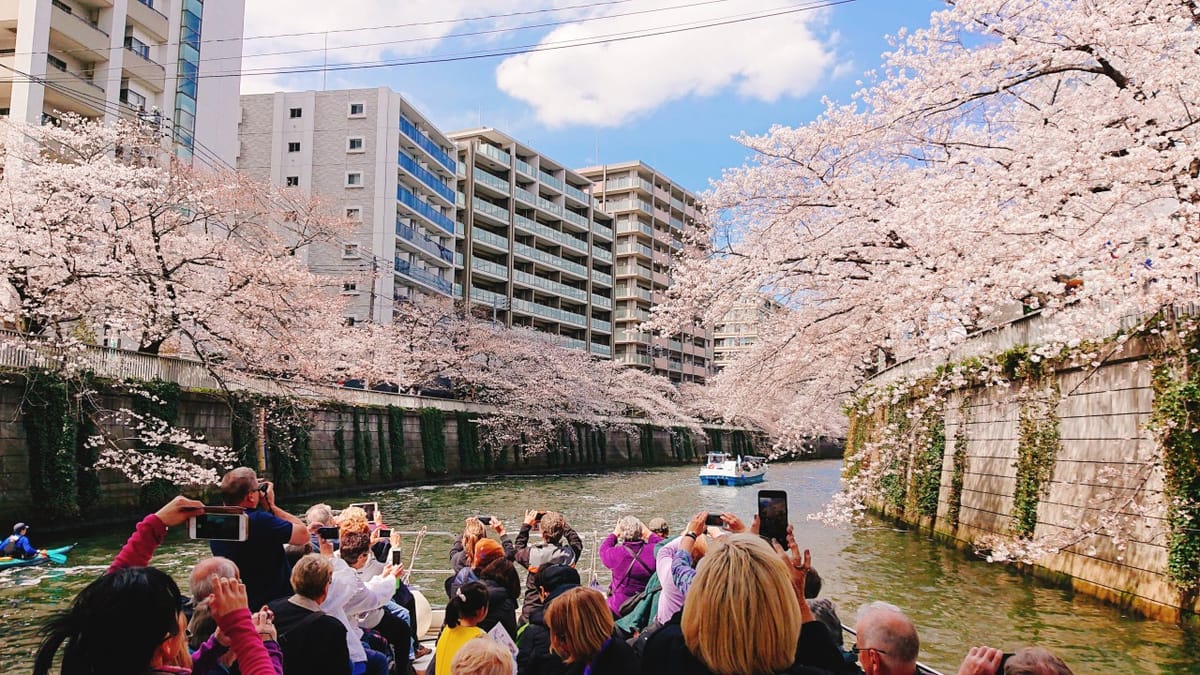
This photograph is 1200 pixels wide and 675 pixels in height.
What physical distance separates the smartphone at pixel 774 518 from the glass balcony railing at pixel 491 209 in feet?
177

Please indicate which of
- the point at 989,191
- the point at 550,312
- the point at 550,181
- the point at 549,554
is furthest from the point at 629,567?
the point at 550,181

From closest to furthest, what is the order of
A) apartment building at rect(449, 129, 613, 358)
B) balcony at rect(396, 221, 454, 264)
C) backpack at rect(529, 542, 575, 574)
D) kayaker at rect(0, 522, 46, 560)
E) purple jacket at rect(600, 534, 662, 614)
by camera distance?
purple jacket at rect(600, 534, 662, 614)
backpack at rect(529, 542, 575, 574)
kayaker at rect(0, 522, 46, 560)
balcony at rect(396, 221, 454, 264)
apartment building at rect(449, 129, 613, 358)

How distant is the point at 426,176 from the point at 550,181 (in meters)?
16.1

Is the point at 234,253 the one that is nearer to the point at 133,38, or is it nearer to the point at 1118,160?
the point at 133,38

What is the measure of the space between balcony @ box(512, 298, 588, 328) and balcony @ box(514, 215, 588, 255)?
5.34m

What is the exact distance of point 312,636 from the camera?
3.27 m

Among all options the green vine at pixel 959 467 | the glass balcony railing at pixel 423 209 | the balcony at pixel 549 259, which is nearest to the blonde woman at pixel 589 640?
the green vine at pixel 959 467

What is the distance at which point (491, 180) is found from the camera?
189 ft

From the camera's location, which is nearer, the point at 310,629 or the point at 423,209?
the point at 310,629

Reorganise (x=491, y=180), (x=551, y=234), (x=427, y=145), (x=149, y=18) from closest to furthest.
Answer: (x=149, y=18) → (x=427, y=145) → (x=491, y=180) → (x=551, y=234)

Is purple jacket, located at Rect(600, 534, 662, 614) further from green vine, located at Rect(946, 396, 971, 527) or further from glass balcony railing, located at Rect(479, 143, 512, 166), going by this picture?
glass balcony railing, located at Rect(479, 143, 512, 166)

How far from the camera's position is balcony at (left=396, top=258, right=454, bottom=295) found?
45469mm

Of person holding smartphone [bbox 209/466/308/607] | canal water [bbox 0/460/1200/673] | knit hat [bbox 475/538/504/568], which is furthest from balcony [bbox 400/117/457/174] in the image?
person holding smartphone [bbox 209/466/308/607]

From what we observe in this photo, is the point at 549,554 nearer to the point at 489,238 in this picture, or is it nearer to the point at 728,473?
the point at 728,473
